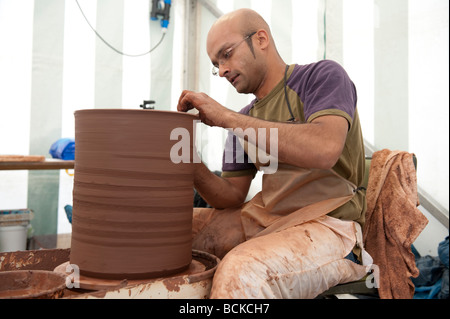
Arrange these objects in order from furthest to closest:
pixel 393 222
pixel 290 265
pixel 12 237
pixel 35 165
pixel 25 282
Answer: pixel 12 237
pixel 35 165
pixel 393 222
pixel 290 265
pixel 25 282

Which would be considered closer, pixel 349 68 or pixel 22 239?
pixel 349 68

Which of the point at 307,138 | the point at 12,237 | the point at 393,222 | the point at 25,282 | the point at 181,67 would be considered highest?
the point at 181,67

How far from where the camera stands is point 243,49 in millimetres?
1474

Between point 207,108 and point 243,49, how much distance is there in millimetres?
394

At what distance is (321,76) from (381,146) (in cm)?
139

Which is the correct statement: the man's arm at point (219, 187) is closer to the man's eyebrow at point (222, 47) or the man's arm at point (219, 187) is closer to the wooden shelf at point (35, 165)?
the man's eyebrow at point (222, 47)

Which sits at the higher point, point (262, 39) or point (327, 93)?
point (262, 39)

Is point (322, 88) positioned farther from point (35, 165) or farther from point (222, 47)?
point (35, 165)

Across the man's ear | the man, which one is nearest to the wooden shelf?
the man

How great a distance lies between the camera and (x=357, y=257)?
1.31m

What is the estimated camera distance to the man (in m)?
1.08

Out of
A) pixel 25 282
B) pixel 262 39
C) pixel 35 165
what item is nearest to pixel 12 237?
pixel 35 165
